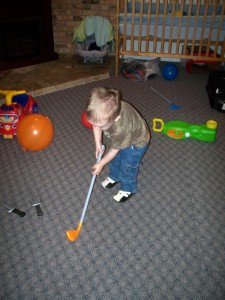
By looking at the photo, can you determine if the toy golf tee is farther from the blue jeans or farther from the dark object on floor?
the blue jeans

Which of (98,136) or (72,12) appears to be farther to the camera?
(72,12)

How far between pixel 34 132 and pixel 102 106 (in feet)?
3.14

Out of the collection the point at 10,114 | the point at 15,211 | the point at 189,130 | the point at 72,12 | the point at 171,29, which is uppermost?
the point at 72,12

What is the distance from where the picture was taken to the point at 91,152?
2186 millimetres

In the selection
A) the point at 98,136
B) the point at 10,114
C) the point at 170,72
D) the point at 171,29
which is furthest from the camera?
the point at 170,72

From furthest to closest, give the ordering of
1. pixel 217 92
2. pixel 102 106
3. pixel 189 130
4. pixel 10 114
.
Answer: pixel 217 92 → pixel 189 130 → pixel 10 114 → pixel 102 106

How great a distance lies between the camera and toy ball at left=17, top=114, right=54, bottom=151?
6.54ft

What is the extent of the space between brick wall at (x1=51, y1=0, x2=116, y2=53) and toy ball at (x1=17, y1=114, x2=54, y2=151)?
2388 mm

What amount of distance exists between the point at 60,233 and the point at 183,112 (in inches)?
70.9

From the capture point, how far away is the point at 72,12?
12.5 feet

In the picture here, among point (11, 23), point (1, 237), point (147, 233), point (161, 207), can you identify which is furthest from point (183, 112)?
point (11, 23)

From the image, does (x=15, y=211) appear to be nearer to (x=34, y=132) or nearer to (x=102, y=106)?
(x=34, y=132)

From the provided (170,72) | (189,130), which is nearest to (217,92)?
(189,130)

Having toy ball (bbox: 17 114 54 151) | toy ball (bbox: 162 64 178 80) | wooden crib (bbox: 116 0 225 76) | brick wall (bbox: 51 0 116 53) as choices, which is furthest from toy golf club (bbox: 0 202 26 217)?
brick wall (bbox: 51 0 116 53)
